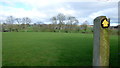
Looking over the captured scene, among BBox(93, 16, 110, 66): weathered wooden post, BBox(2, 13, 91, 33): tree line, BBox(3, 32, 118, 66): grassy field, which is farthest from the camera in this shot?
BBox(2, 13, 91, 33): tree line

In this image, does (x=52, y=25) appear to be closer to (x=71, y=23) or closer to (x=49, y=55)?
(x=71, y=23)

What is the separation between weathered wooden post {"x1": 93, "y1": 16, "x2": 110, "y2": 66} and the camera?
139 centimetres

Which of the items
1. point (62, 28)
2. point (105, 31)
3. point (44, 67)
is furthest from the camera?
point (62, 28)

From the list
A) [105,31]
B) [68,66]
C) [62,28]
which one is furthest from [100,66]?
[62,28]

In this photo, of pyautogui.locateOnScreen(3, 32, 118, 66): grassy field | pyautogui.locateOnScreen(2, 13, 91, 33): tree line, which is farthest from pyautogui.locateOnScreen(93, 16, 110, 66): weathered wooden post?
pyautogui.locateOnScreen(2, 13, 91, 33): tree line

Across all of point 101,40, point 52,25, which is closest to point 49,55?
point 101,40

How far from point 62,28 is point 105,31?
4477 cm

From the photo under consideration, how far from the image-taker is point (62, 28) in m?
46.1

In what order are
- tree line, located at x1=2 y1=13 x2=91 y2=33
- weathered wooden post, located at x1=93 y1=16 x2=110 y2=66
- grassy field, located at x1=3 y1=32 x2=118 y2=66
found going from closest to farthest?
weathered wooden post, located at x1=93 y1=16 x2=110 y2=66
grassy field, located at x1=3 y1=32 x2=118 y2=66
tree line, located at x1=2 y1=13 x2=91 y2=33

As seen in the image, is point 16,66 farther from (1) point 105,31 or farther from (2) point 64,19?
(2) point 64,19

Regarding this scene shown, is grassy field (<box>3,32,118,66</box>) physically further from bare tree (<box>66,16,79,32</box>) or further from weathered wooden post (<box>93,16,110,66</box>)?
bare tree (<box>66,16,79,32</box>)

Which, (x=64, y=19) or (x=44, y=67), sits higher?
(x=64, y=19)

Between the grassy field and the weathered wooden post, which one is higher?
the weathered wooden post

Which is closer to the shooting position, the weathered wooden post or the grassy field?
the weathered wooden post
